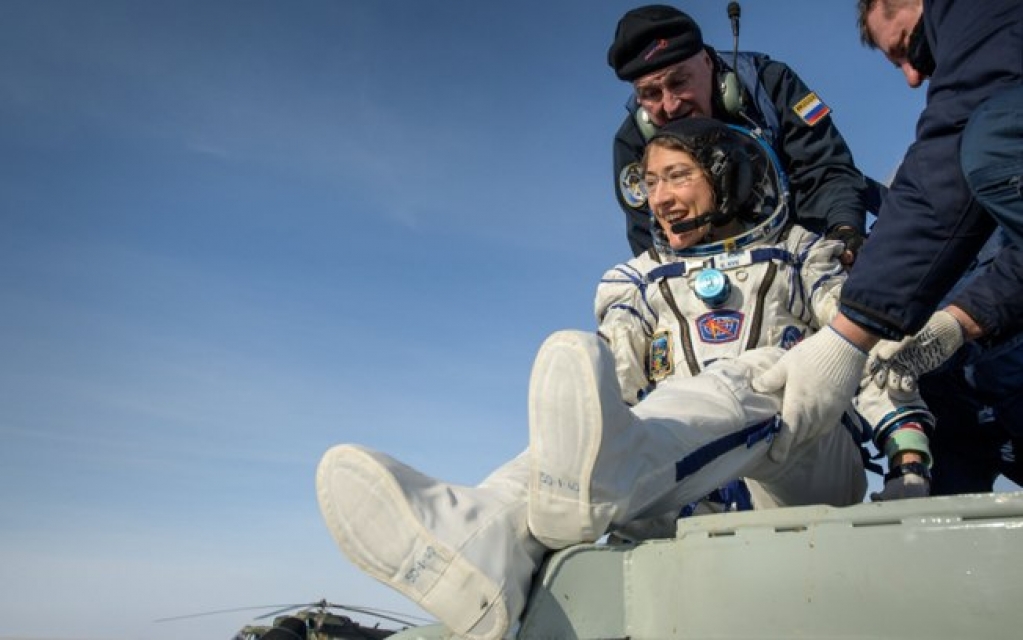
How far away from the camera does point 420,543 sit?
155 centimetres

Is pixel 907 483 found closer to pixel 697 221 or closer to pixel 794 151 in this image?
pixel 697 221

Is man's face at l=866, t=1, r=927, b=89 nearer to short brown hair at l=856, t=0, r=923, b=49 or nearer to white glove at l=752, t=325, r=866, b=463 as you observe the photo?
short brown hair at l=856, t=0, r=923, b=49

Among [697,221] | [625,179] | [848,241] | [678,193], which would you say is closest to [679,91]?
[625,179]

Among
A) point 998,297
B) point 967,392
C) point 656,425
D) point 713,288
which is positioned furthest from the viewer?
point 967,392

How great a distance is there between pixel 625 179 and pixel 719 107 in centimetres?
54

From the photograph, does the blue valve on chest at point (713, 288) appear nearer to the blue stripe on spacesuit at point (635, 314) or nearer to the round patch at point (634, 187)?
the blue stripe on spacesuit at point (635, 314)

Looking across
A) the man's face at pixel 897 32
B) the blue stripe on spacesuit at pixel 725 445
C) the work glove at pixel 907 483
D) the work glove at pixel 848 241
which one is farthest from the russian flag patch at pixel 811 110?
the blue stripe on spacesuit at pixel 725 445

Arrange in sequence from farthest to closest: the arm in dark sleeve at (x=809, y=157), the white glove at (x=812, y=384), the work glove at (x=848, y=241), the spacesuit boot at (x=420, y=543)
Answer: the arm in dark sleeve at (x=809, y=157) → the work glove at (x=848, y=241) → the white glove at (x=812, y=384) → the spacesuit boot at (x=420, y=543)

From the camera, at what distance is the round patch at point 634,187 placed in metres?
3.77

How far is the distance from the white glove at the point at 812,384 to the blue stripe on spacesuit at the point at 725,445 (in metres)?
0.05

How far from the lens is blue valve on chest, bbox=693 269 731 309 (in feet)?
9.75

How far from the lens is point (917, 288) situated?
6.78 ft

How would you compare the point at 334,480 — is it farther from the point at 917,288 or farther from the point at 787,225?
the point at 787,225

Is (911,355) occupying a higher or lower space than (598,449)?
higher
